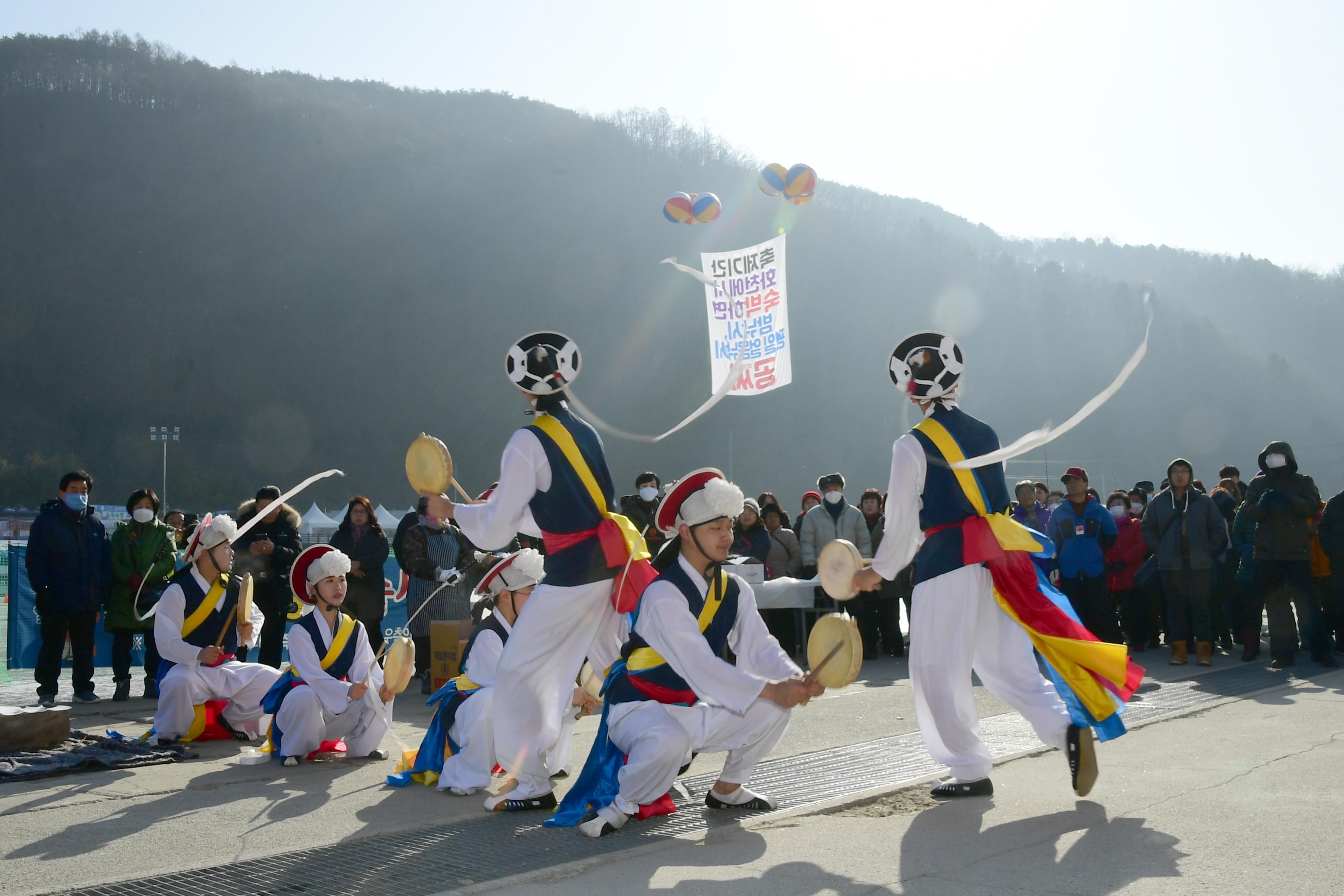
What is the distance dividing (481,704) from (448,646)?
108 inches

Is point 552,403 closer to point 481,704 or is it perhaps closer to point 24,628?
point 481,704

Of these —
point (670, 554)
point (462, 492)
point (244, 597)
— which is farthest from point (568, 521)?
point (244, 597)

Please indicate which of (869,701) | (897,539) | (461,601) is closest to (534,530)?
(897,539)

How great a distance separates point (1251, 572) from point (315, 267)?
85.7m

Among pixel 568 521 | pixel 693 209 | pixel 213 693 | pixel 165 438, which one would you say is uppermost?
pixel 165 438

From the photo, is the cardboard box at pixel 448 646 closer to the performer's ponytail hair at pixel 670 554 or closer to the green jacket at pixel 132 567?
the green jacket at pixel 132 567

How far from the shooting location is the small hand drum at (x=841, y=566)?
487cm

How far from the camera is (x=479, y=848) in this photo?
4.36m

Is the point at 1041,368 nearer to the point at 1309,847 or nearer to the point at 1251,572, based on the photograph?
the point at 1251,572

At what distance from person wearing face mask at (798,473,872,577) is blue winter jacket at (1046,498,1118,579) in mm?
1904

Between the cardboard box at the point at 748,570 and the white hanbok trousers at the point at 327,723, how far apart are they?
4.42 m

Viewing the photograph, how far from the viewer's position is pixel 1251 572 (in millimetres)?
9969

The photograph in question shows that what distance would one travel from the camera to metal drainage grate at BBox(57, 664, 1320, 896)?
3.87m

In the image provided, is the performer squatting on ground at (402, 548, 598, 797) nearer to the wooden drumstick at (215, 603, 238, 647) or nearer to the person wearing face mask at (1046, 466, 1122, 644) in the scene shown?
the wooden drumstick at (215, 603, 238, 647)
